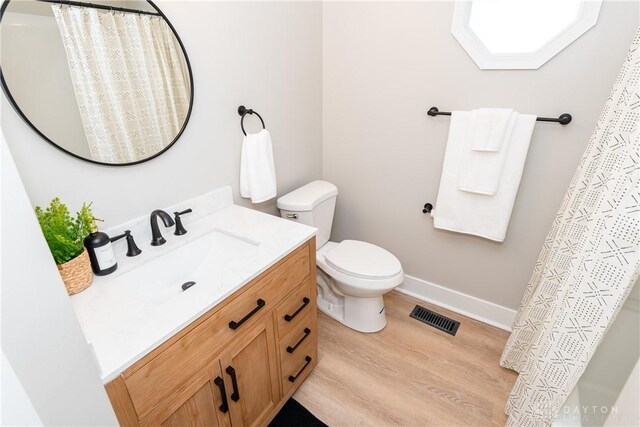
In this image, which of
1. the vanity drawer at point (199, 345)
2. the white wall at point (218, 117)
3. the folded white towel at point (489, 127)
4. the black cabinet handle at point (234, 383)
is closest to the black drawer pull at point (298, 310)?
the vanity drawer at point (199, 345)

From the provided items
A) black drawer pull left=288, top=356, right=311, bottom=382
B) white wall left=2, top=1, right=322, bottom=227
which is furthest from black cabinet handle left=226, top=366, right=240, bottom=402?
white wall left=2, top=1, right=322, bottom=227

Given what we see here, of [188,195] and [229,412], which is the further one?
[188,195]

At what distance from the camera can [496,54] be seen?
1481 mm

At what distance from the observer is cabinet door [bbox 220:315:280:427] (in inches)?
42.1

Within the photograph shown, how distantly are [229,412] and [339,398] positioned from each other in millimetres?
642

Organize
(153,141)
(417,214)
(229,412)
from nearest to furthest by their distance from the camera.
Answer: (229,412), (153,141), (417,214)

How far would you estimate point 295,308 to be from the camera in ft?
4.45

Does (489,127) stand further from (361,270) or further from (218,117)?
(218,117)

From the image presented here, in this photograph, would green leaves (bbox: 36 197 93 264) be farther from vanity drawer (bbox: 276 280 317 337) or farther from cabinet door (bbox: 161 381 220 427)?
vanity drawer (bbox: 276 280 317 337)

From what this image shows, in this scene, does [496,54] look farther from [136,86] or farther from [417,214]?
[136,86]

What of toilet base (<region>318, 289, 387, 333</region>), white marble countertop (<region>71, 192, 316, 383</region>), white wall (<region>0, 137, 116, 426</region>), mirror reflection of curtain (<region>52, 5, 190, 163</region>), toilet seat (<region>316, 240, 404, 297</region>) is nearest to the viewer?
white wall (<region>0, 137, 116, 426</region>)

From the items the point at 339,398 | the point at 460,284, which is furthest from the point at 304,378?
the point at 460,284

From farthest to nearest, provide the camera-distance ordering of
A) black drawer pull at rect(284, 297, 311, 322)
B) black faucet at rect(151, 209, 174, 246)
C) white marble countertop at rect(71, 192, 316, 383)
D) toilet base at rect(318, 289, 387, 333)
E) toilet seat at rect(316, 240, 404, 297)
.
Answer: toilet base at rect(318, 289, 387, 333) < toilet seat at rect(316, 240, 404, 297) < black drawer pull at rect(284, 297, 311, 322) < black faucet at rect(151, 209, 174, 246) < white marble countertop at rect(71, 192, 316, 383)

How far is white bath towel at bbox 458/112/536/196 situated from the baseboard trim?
768mm
